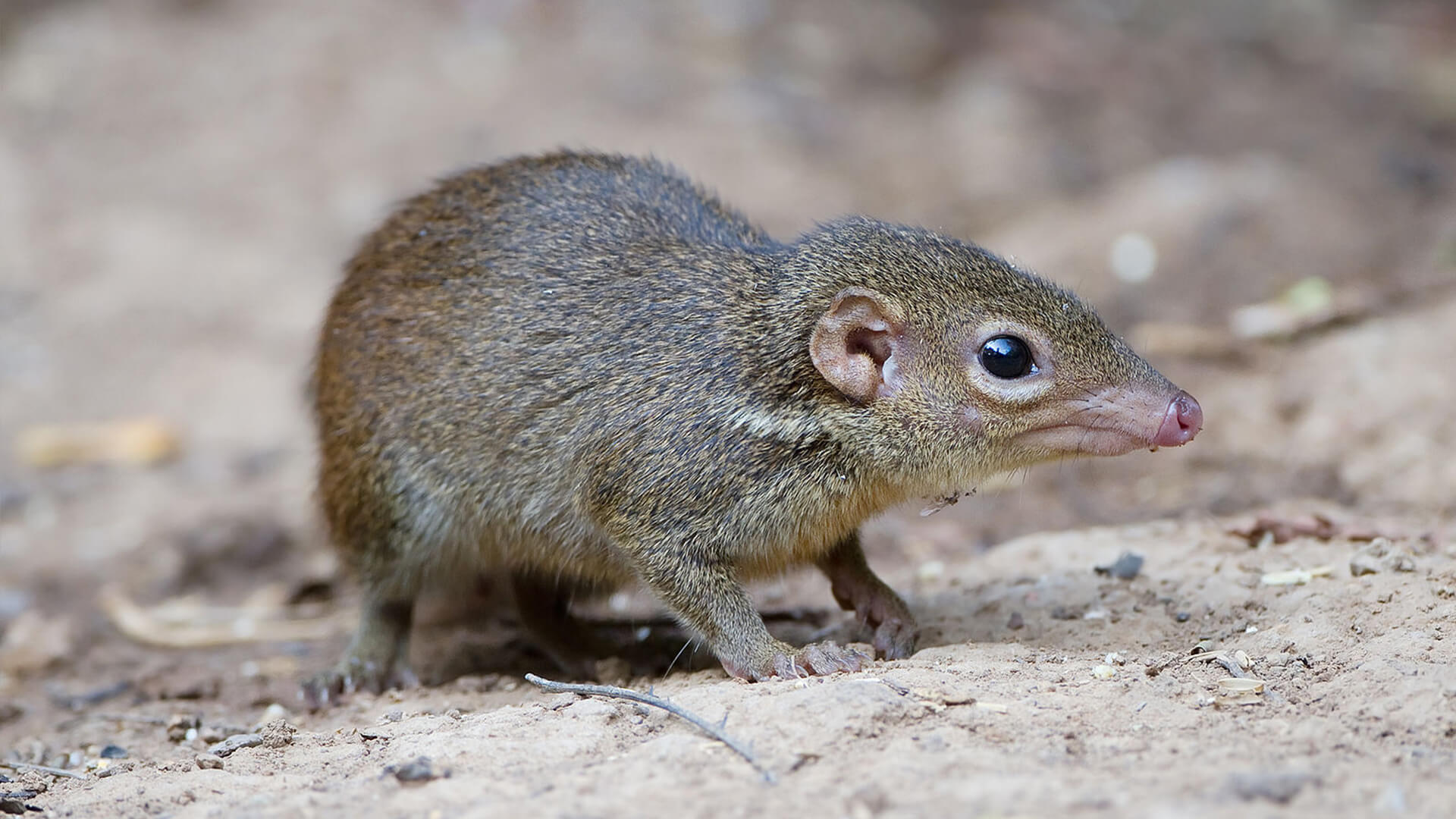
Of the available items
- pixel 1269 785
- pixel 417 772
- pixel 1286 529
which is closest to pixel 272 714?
pixel 417 772

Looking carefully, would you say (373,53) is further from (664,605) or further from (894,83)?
(664,605)

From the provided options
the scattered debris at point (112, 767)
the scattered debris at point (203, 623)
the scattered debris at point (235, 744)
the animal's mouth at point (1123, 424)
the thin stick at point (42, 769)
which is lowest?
the thin stick at point (42, 769)

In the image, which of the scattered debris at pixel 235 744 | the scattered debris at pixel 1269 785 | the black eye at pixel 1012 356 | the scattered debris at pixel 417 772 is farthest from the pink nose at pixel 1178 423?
the scattered debris at pixel 235 744

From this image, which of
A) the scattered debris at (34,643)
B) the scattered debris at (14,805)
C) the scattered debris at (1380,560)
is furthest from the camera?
the scattered debris at (34,643)

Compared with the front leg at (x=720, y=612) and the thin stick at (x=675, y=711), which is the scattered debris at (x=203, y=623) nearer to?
the front leg at (x=720, y=612)

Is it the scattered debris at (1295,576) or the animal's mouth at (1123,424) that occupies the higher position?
the animal's mouth at (1123,424)

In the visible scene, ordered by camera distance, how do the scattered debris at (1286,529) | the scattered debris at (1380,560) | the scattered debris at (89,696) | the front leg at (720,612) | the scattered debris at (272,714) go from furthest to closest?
1. the scattered debris at (89,696)
2. the scattered debris at (1286,529)
3. the scattered debris at (272,714)
4. the scattered debris at (1380,560)
5. the front leg at (720,612)

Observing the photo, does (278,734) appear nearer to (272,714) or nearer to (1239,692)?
(272,714)
